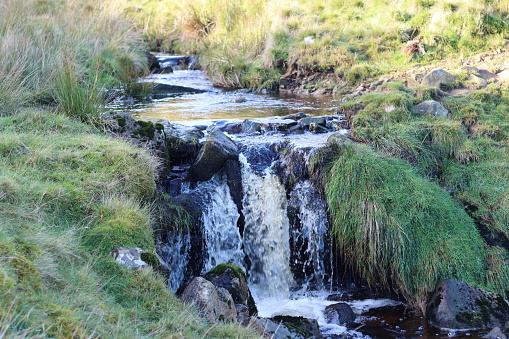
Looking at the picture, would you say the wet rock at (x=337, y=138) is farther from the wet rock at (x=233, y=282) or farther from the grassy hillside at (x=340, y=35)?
the grassy hillside at (x=340, y=35)

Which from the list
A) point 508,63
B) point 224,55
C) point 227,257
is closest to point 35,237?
point 227,257

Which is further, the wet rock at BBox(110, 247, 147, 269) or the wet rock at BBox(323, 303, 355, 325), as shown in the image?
the wet rock at BBox(323, 303, 355, 325)

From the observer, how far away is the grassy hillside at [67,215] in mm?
2959

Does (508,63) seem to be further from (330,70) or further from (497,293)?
(497,293)

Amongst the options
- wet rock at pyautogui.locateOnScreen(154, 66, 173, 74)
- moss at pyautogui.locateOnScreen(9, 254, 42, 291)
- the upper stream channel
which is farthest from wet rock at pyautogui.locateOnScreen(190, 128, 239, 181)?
A: wet rock at pyautogui.locateOnScreen(154, 66, 173, 74)

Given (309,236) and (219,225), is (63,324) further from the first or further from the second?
(309,236)

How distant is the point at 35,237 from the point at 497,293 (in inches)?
180

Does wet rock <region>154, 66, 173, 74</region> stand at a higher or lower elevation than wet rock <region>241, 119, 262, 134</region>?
higher

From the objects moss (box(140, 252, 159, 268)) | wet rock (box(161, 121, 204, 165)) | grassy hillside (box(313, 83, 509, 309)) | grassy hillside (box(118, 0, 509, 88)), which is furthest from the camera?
grassy hillside (box(118, 0, 509, 88))

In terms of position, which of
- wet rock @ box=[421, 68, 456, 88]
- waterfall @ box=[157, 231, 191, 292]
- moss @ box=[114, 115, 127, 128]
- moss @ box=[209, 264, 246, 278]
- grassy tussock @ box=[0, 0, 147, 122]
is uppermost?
grassy tussock @ box=[0, 0, 147, 122]

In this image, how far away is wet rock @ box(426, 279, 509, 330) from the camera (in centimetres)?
491

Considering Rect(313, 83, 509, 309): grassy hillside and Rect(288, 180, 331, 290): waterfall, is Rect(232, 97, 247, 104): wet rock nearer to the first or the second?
Rect(313, 83, 509, 309): grassy hillside

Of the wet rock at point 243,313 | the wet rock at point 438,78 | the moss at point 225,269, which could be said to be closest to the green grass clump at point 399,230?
the moss at point 225,269

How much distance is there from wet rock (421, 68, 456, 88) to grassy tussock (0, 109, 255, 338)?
5679 millimetres
